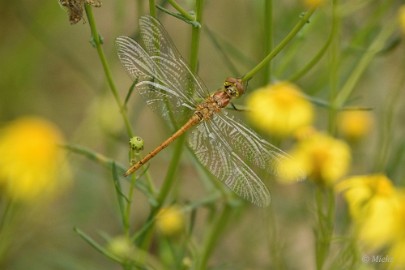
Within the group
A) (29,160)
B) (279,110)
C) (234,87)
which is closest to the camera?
(234,87)

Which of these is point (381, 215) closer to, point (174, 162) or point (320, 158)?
point (320, 158)

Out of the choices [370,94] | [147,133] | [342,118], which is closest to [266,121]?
[342,118]

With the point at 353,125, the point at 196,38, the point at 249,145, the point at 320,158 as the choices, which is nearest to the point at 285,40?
the point at 196,38

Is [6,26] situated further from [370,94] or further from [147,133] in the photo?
[370,94]

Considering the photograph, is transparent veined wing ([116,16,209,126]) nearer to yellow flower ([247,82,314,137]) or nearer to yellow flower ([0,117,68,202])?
yellow flower ([247,82,314,137])

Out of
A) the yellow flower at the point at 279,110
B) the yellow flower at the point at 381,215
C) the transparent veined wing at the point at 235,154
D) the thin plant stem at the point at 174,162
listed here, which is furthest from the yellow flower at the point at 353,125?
the thin plant stem at the point at 174,162

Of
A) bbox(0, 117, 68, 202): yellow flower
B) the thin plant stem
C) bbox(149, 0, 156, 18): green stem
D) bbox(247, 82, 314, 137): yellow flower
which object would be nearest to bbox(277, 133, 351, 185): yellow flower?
bbox(247, 82, 314, 137): yellow flower
